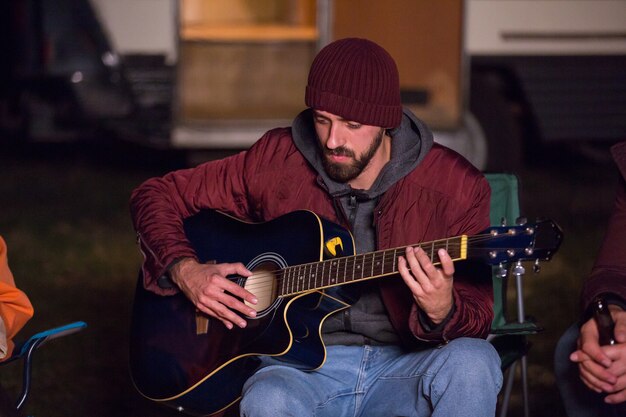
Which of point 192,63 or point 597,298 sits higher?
point 597,298

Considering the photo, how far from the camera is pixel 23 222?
27.4 feet

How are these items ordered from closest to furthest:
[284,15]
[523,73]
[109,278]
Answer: [109,278], [523,73], [284,15]

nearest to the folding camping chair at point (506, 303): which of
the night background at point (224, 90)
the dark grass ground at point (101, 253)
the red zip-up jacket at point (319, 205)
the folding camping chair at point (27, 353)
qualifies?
the red zip-up jacket at point (319, 205)

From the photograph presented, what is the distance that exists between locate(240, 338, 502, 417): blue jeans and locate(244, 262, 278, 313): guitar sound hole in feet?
0.57

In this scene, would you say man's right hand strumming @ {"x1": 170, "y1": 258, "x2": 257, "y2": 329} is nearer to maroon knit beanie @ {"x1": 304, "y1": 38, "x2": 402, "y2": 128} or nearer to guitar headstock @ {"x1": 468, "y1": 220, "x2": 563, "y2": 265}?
maroon knit beanie @ {"x1": 304, "y1": 38, "x2": 402, "y2": 128}

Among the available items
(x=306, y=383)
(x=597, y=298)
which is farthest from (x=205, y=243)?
(x=597, y=298)

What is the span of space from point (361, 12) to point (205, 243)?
496cm

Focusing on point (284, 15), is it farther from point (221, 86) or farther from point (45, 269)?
point (45, 269)

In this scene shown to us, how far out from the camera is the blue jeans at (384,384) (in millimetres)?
3133

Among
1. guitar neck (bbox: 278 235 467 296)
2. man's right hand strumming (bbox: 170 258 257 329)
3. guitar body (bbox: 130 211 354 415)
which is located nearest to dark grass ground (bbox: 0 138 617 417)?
guitar body (bbox: 130 211 354 415)

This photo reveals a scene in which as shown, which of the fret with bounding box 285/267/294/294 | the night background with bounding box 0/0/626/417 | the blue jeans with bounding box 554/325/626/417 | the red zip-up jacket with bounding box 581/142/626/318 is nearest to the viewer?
the red zip-up jacket with bounding box 581/142/626/318

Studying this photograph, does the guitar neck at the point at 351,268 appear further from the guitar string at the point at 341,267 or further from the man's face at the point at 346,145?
the man's face at the point at 346,145

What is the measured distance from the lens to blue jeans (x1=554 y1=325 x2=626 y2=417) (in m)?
3.34

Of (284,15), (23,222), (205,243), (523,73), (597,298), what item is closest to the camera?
(597,298)
